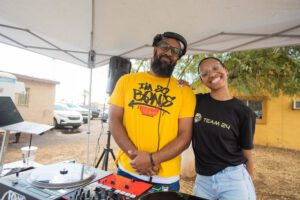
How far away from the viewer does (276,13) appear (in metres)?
1.52

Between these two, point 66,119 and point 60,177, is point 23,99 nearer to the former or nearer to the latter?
point 66,119

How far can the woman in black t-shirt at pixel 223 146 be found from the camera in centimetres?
131

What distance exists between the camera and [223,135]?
1360 millimetres

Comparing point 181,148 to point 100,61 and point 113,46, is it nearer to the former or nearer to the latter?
point 113,46

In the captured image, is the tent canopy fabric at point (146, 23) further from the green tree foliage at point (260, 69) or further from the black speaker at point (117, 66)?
the green tree foliage at point (260, 69)

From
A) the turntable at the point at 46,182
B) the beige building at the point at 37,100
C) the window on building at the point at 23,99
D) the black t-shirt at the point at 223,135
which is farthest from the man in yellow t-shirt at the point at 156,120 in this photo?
the window on building at the point at 23,99

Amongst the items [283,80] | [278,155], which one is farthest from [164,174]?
[278,155]

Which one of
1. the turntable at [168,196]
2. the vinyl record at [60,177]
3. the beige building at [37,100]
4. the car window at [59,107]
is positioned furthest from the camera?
the car window at [59,107]

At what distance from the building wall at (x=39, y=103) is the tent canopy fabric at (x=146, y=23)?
832cm

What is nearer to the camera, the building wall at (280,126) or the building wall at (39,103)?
the building wall at (280,126)

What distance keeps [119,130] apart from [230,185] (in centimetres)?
81

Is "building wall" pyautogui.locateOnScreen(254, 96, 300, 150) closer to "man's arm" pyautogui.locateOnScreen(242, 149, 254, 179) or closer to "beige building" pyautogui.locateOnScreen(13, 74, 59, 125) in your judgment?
"man's arm" pyautogui.locateOnScreen(242, 149, 254, 179)

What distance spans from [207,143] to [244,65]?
3.92m

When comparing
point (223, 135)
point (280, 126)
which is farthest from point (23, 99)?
point (280, 126)
